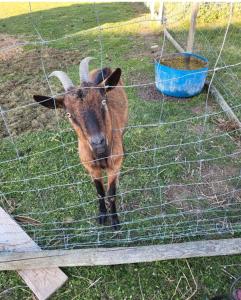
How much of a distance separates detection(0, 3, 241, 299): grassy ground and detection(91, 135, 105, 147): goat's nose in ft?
1.96

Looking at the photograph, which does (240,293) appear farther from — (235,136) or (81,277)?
(235,136)

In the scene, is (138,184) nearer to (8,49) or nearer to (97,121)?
(97,121)

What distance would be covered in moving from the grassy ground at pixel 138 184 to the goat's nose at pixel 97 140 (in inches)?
23.5

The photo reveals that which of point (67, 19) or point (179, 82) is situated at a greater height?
point (179, 82)

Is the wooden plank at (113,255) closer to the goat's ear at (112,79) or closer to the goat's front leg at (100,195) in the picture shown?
the goat's front leg at (100,195)

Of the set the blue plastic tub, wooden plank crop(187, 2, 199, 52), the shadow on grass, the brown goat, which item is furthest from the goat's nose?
the shadow on grass

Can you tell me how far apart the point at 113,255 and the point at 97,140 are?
1.04 meters

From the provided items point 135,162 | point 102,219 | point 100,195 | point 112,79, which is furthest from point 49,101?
point 135,162

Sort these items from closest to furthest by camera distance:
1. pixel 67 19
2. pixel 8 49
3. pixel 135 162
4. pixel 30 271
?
pixel 30 271 < pixel 135 162 < pixel 8 49 < pixel 67 19

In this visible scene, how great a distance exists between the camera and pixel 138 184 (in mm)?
4004

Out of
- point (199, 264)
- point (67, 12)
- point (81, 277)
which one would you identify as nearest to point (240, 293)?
point (199, 264)

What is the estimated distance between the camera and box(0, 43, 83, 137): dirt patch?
5172 millimetres

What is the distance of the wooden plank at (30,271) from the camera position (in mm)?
2961

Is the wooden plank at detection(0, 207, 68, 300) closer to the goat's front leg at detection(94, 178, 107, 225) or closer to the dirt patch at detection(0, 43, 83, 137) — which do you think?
the goat's front leg at detection(94, 178, 107, 225)
